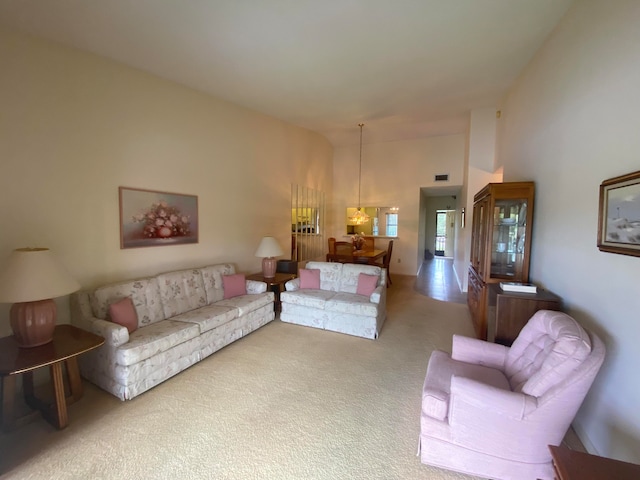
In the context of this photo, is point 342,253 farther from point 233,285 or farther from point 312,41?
point 312,41

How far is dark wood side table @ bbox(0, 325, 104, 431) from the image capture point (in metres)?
1.89

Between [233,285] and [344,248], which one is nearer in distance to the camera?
[233,285]

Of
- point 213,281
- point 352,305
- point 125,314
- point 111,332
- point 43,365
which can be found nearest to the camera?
point 43,365

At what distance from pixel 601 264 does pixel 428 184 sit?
5.63 meters

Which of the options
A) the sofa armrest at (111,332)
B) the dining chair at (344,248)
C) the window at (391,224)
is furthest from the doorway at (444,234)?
the sofa armrest at (111,332)

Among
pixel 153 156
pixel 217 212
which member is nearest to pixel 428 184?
pixel 217 212

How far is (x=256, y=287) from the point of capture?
4027 millimetres

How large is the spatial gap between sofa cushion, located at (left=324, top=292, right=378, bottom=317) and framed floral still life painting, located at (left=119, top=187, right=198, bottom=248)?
2142 millimetres

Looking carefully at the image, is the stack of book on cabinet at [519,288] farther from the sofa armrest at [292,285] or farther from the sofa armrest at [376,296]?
the sofa armrest at [292,285]

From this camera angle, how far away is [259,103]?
452 cm

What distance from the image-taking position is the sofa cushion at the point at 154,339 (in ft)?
7.60

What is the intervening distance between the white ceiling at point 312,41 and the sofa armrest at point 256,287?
280cm

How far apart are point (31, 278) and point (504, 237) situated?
471 centimetres

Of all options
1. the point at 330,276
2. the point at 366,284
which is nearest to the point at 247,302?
the point at 330,276
